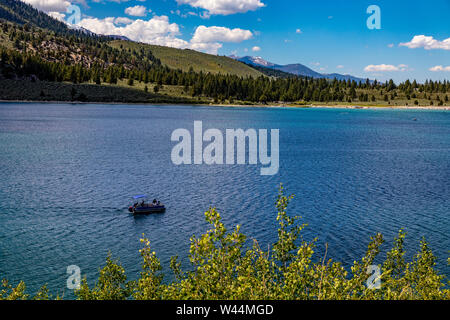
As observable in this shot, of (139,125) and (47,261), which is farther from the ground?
(139,125)

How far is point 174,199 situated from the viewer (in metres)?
57.5

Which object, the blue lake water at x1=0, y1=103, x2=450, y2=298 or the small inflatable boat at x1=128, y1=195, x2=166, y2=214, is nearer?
the blue lake water at x1=0, y1=103, x2=450, y2=298

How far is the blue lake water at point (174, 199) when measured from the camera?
39625 millimetres

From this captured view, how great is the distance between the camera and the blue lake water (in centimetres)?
3962

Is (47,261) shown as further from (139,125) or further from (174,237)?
(139,125)

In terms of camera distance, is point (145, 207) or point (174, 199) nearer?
point (145, 207)

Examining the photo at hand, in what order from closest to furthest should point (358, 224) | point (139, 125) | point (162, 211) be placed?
1. point (358, 224)
2. point (162, 211)
3. point (139, 125)

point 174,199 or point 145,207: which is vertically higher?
point 145,207

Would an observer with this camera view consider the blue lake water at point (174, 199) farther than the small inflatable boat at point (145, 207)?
No

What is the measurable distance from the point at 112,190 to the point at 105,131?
7485 cm
